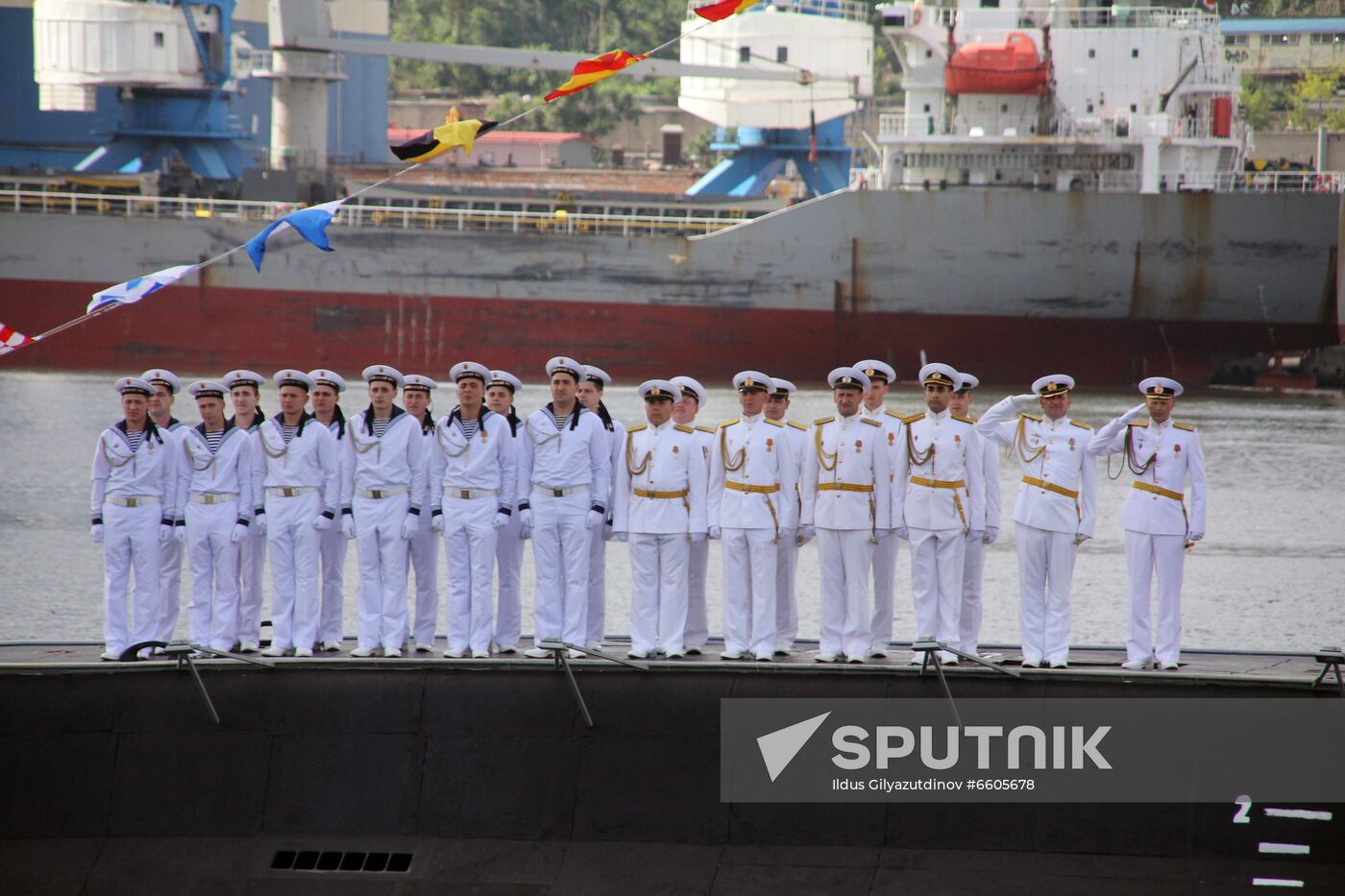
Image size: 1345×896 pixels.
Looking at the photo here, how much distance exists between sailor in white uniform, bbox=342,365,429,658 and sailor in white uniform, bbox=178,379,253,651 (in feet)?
1.73

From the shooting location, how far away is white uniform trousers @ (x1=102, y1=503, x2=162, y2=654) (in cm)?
747

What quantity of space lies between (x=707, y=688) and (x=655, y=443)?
47.9 inches

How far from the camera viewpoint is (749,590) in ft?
24.6

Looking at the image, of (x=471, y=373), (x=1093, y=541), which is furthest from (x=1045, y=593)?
(x=1093, y=541)

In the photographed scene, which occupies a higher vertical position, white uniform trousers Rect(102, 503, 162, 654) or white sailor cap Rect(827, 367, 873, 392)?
white sailor cap Rect(827, 367, 873, 392)

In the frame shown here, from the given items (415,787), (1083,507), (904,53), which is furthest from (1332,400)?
(415,787)

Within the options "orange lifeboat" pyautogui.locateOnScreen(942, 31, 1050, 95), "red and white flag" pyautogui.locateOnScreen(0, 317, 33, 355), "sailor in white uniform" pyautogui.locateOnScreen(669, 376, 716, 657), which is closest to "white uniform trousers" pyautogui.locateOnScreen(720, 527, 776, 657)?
"sailor in white uniform" pyautogui.locateOnScreen(669, 376, 716, 657)

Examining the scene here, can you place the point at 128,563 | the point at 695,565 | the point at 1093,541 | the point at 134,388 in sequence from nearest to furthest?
1. the point at 134,388
2. the point at 128,563
3. the point at 695,565
4. the point at 1093,541

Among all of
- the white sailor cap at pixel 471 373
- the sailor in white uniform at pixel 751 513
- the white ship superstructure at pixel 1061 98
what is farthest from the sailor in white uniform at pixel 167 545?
the white ship superstructure at pixel 1061 98

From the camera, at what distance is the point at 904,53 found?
1133 inches

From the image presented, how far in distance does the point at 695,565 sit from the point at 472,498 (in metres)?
1.13

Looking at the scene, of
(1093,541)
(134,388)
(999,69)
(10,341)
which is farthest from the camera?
(999,69)

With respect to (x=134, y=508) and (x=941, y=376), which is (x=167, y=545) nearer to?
(x=134, y=508)

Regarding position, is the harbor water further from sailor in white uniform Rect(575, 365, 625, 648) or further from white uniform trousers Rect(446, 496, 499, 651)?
white uniform trousers Rect(446, 496, 499, 651)
